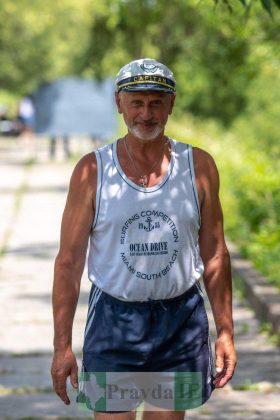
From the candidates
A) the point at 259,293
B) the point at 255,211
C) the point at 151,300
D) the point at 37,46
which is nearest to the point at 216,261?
the point at 151,300

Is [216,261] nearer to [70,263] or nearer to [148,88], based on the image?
[70,263]

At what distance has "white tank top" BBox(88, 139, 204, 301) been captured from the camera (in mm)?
4414

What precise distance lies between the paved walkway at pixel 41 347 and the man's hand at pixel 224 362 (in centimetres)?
247

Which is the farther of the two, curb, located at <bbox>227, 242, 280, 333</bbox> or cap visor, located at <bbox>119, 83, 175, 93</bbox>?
curb, located at <bbox>227, 242, 280, 333</bbox>

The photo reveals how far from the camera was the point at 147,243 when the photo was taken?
4.41 metres

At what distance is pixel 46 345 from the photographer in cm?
925

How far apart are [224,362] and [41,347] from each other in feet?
15.5

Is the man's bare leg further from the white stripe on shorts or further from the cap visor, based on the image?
the cap visor

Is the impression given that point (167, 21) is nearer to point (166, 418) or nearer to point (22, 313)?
point (22, 313)

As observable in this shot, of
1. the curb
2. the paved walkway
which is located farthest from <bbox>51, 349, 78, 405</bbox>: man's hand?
the curb

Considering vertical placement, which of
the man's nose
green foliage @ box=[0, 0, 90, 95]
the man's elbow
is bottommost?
the man's elbow

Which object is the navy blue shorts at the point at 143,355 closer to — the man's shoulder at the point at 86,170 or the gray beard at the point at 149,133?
the man's shoulder at the point at 86,170

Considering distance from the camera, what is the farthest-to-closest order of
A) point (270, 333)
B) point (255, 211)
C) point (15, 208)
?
point (15, 208) → point (255, 211) → point (270, 333)

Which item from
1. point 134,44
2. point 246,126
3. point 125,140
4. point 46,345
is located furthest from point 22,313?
point 134,44
